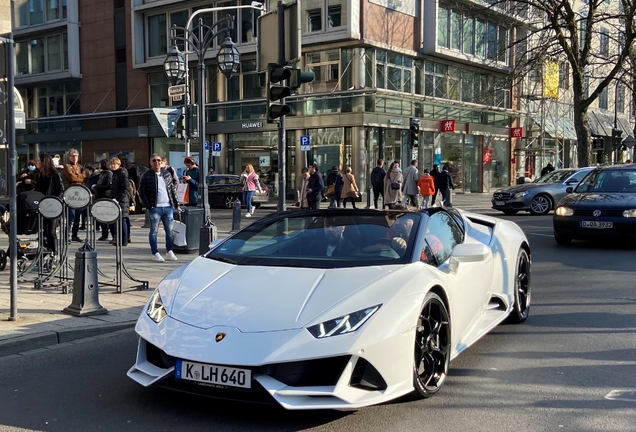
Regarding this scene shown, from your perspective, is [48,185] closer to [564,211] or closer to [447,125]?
[564,211]

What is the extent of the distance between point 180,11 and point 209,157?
904cm

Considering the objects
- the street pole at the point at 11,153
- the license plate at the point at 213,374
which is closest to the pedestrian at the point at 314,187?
the street pole at the point at 11,153

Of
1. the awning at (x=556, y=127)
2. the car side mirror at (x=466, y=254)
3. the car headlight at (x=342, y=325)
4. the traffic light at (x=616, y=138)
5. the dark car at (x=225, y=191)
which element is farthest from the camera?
the awning at (x=556, y=127)

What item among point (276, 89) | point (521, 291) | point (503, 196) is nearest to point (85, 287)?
point (276, 89)

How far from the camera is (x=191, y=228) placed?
1244cm

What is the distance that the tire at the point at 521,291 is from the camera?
6.62 metres

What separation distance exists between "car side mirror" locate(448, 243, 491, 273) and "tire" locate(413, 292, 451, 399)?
0.53m

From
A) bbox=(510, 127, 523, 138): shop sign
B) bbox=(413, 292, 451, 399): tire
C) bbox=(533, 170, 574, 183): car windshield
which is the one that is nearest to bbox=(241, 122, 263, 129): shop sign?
bbox=(533, 170, 574, 183): car windshield

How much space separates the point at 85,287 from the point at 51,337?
0.93m

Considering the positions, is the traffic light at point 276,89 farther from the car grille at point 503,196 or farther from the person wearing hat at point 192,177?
the car grille at point 503,196

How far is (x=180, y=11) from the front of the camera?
124 feet

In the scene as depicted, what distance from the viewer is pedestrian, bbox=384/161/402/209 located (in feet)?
66.8

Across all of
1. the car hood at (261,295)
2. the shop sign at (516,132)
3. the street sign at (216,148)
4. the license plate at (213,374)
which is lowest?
the license plate at (213,374)

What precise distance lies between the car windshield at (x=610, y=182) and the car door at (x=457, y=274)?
25.6 feet
